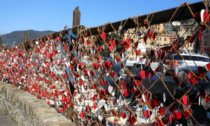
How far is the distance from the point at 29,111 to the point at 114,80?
1.93 m

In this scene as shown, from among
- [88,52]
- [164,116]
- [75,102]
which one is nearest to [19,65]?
[75,102]

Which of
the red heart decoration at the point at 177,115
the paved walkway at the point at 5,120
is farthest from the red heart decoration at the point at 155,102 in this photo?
the paved walkway at the point at 5,120

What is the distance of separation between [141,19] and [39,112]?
1971 millimetres

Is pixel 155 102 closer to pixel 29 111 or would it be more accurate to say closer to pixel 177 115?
pixel 177 115

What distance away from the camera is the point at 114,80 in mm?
1718

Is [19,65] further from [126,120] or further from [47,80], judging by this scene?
[126,120]

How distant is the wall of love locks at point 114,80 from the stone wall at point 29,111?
17cm

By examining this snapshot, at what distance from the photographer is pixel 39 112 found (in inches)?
110

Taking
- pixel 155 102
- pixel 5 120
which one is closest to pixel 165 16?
pixel 155 102

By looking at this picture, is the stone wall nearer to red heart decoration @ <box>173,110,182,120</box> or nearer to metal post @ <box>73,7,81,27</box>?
metal post @ <box>73,7,81,27</box>

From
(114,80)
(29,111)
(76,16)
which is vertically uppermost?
(76,16)

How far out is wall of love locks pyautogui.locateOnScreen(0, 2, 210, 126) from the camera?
115cm

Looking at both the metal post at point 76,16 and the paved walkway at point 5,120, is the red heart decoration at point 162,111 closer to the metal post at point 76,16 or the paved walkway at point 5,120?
the metal post at point 76,16

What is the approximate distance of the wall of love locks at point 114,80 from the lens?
1151 millimetres
